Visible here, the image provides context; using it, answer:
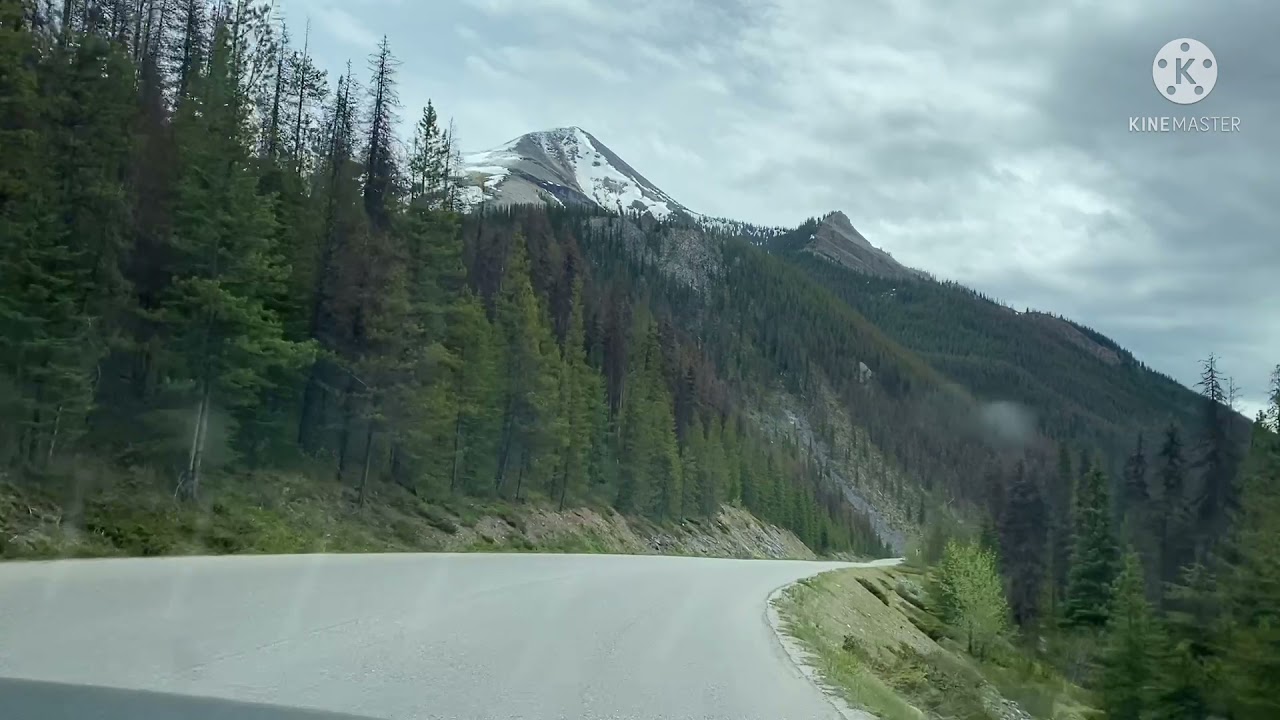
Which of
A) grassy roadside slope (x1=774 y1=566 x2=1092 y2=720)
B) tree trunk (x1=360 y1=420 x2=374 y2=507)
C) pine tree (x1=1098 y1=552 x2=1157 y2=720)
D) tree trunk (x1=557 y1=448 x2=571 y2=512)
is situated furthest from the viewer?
tree trunk (x1=557 y1=448 x2=571 y2=512)

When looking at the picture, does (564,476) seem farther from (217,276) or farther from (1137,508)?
(1137,508)

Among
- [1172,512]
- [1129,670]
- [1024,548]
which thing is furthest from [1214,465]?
[1129,670]

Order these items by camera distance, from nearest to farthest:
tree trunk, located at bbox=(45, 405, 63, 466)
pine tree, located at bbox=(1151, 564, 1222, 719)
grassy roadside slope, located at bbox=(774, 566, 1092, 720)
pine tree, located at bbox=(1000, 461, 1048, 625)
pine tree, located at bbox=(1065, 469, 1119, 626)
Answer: grassy roadside slope, located at bbox=(774, 566, 1092, 720) < pine tree, located at bbox=(1151, 564, 1222, 719) < tree trunk, located at bbox=(45, 405, 63, 466) < pine tree, located at bbox=(1065, 469, 1119, 626) < pine tree, located at bbox=(1000, 461, 1048, 625)

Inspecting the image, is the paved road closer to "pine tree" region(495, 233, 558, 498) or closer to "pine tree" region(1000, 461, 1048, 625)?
"pine tree" region(495, 233, 558, 498)

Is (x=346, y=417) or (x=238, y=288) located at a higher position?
(x=238, y=288)

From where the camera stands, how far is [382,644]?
11.1 meters

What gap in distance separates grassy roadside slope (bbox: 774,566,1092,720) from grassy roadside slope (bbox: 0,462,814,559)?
12096 millimetres

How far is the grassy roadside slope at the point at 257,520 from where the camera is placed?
61.3ft

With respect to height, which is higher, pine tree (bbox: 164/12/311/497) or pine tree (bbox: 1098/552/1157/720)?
pine tree (bbox: 164/12/311/497)

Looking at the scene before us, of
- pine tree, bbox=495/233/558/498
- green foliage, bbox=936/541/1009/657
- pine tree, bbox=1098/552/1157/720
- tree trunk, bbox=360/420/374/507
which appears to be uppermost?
pine tree, bbox=495/233/558/498

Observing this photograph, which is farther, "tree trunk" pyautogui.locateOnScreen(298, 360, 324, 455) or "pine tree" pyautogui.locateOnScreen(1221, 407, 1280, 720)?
"tree trunk" pyautogui.locateOnScreen(298, 360, 324, 455)

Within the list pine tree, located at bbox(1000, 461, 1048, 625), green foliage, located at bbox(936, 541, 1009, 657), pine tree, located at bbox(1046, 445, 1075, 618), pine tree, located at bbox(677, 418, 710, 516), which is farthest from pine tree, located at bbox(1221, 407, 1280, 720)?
pine tree, located at bbox(677, 418, 710, 516)

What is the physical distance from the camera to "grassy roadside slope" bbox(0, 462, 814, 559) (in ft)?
61.3

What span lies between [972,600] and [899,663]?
90.3ft
